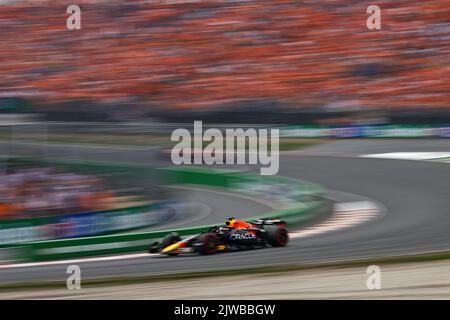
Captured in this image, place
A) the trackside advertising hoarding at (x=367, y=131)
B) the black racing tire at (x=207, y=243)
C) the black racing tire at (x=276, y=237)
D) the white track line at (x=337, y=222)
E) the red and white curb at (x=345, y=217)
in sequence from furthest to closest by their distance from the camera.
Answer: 1. the trackside advertising hoarding at (x=367, y=131)
2. the red and white curb at (x=345, y=217)
3. the black racing tire at (x=276, y=237)
4. the white track line at (x=337, y=222)
5. the black racing tire at (x=207, y=243)

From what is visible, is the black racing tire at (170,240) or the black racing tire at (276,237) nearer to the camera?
the black racing tire at (170,240)

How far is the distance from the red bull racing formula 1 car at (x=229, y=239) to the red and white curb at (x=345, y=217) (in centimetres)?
115

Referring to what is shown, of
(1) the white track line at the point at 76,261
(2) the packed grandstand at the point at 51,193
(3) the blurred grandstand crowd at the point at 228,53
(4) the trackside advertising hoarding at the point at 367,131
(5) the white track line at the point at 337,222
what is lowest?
(1) the white track line at the point at 76,261

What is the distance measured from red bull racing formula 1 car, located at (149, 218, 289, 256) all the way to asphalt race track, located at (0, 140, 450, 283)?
0.42ft

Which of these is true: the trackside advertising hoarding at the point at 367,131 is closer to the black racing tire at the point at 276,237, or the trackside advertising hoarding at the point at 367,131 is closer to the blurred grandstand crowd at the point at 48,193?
the blurred grandstand crowd at the point at 48,193

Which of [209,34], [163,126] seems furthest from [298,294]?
[209,34]

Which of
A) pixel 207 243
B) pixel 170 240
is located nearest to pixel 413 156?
pixel 170 240

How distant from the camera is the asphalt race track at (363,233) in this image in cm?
863

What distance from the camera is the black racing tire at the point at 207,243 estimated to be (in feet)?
30.1

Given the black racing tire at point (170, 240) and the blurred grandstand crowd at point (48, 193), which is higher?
the blurred grandstand crowd at point (48, 193)

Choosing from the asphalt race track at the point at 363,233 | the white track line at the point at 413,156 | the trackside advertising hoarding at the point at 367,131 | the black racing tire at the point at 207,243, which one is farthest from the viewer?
the trackside advertising hoarding at the point at 367,131

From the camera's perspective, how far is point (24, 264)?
9.41 meters

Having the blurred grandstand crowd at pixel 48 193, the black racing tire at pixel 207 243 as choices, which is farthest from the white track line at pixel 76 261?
A: the blurred grandstand crowd at pixel 48 193
